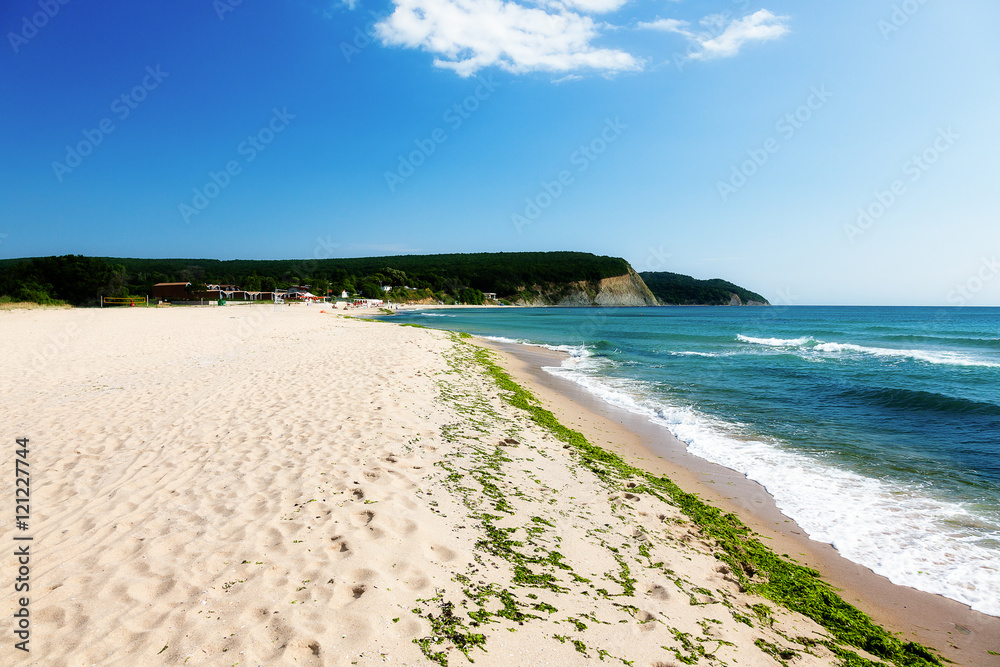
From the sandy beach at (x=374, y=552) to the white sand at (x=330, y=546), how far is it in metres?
0.02

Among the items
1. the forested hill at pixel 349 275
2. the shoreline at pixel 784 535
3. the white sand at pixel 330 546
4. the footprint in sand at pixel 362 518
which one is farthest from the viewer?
the forested hill at pixel 349 275

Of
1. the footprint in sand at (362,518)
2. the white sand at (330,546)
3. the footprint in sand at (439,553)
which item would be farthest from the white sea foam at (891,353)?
the footprint in sand at (362,518)

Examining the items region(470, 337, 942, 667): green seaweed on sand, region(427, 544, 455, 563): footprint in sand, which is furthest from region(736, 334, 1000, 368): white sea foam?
region(427, 544, 455, 563): footprint in sand

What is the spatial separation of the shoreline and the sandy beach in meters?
→ 0.03

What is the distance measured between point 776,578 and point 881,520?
272 cm

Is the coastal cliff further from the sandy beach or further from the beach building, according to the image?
the sandy beach

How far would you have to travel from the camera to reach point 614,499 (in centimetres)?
565

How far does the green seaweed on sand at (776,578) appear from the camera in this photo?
3734mm

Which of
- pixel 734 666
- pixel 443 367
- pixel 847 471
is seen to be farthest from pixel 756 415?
pixel 734 666

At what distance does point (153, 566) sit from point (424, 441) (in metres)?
3.70

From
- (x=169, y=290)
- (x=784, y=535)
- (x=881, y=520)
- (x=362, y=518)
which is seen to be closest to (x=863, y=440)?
(x=881, y=520)

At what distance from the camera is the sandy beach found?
2.87 metres

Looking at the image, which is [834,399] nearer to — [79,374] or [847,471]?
[847,471]

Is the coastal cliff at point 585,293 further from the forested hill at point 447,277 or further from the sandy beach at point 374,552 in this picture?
the sandy beach at point 374,552
